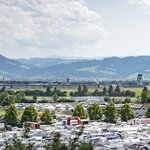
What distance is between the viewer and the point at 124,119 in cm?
4709

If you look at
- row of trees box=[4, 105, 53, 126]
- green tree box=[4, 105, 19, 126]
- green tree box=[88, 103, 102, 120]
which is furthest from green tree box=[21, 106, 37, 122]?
green tree box=[88, 103, 102, 120]

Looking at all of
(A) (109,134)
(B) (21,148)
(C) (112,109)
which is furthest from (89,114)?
(B) (21,148)

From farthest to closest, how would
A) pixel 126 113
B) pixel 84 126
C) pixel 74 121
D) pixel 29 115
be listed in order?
pixel 126 113, pixel 29 115, pixel 74 121, pixel 84 126

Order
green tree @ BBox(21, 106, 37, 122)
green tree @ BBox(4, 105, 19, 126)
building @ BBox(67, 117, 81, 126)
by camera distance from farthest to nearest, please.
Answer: green tree @ BBox(21, 106, 37, 122)
green tree @ BBox(4, 105, 19, 126)
building @ BBox(67, 117, 81, 126)

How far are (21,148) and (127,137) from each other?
830 inches

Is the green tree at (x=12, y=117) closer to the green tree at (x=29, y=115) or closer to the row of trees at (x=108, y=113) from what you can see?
the green tree at (x=29, y=115)

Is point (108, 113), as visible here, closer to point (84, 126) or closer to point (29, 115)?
point (29, 115)

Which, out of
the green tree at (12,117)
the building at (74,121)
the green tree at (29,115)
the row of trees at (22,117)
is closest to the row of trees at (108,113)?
the building at (74,121)

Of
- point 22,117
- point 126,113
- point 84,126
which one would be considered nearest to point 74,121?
point 22,117

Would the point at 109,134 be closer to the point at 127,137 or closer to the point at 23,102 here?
the point at 127,137

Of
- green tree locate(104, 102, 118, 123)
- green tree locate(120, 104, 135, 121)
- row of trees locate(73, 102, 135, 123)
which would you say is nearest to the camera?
green tree locate(104, 102, 118, 123)

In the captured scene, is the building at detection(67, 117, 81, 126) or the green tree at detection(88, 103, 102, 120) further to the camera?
the green tree at detection(88, 103, 102, 120)

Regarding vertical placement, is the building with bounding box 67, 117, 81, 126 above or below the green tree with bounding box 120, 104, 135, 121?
below

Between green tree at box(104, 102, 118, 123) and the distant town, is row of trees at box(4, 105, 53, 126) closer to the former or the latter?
the distant town
